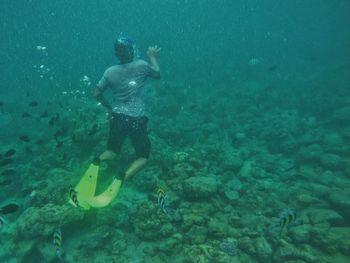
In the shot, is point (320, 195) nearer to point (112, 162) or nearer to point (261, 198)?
point (261, 198)

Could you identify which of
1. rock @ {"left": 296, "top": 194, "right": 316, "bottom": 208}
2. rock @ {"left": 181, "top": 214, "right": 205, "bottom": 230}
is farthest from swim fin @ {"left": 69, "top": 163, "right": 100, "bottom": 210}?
rock @ {"left": 296, "top": 194, "right": 316, "bottom": 208}

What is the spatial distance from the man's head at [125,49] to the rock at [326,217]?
599cm

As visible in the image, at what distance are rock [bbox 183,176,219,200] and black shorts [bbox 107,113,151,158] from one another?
4.54 feet

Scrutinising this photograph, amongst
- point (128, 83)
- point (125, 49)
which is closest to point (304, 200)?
point (128, 83)

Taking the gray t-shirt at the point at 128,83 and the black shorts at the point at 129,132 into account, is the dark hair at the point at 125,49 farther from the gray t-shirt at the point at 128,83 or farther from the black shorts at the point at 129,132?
the black shorts at the point at 129,132

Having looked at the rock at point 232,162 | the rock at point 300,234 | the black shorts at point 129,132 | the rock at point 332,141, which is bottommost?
the rock at point 300,234

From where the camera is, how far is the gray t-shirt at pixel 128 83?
730 centimetres

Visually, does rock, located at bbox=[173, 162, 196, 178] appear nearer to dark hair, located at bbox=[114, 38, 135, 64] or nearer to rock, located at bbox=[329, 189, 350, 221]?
dark hair, located at bbox=[114, 38, 135, 64]

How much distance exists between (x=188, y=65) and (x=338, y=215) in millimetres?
29006

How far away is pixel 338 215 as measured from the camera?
23.3 ft

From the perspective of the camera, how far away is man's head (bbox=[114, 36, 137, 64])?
707cm

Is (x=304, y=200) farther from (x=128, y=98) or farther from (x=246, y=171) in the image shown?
(x=128, y=98)

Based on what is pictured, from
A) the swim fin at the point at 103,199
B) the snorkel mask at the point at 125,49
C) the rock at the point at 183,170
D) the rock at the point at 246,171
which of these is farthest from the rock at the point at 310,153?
the swim fin at the point at 103,199

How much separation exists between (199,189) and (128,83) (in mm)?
3302
